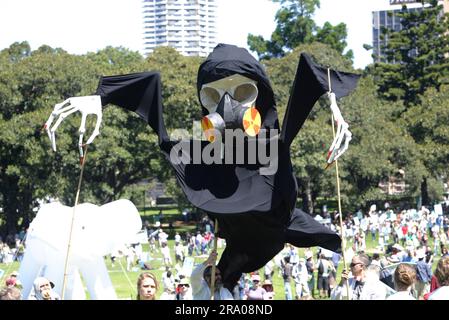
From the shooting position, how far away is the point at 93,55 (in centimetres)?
7169

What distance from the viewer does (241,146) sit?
1064cm

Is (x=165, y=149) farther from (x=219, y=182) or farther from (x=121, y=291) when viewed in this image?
(x=121, y=291)

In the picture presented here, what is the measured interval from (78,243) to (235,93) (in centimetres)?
334

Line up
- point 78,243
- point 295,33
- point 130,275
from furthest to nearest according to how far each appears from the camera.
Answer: point 295,33 → point 130,275 → point 78,243

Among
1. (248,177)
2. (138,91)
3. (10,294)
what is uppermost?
(138,91)

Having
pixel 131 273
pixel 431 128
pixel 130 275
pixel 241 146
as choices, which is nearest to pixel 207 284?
pixel 241 146

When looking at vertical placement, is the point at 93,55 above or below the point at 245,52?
above

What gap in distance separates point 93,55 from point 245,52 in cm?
6198

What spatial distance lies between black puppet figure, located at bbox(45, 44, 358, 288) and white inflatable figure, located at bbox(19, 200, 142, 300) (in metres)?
2.10

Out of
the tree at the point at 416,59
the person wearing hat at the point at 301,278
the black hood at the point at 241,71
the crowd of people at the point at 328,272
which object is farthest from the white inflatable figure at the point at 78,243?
the tree at the point at 416,59

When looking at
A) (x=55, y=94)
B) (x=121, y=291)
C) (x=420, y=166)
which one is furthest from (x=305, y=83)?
(x=420, y=166)

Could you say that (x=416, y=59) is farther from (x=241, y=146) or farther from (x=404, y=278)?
(x=404, y=278)

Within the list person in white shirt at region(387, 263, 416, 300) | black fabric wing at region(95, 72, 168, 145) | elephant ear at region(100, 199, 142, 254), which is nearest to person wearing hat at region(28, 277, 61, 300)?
black fabric wing at region(95, 72, 168, 145)

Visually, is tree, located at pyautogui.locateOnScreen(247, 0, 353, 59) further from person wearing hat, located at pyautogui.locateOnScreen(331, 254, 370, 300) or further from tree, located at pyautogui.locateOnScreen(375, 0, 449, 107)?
person wearing hat, located at pyautogui.locateOnScreen(331, 254, 370, 300)
